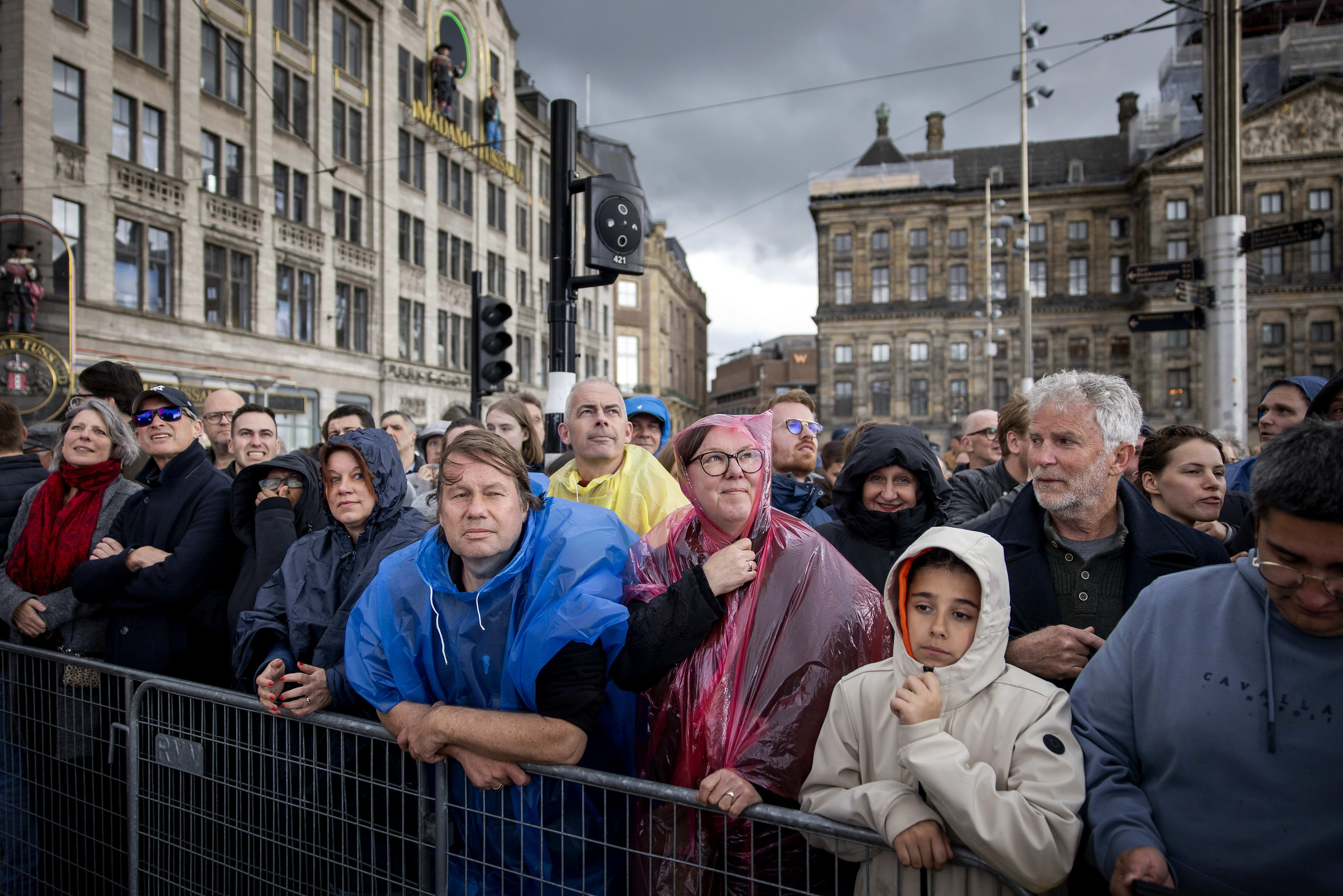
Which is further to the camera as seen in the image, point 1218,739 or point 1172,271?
point 1172,271

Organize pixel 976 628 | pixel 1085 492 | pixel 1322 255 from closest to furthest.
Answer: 1. pixel 976 628
2. pixel 1085 492
3. pixel 1322 255

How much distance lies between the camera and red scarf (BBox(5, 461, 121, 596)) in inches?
148

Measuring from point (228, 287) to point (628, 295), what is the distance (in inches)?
1224

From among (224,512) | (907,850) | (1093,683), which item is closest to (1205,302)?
(1093,683)

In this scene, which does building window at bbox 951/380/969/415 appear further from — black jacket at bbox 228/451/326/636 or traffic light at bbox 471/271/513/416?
black jacket at bbox 228/451/326/636

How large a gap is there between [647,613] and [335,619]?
1313mm

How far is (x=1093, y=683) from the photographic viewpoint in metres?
2.02

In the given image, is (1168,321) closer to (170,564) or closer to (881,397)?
(170,564)

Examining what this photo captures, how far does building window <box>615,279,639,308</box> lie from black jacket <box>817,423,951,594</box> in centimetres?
4700

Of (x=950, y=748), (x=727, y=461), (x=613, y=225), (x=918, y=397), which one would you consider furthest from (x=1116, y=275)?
(x=950, y=748)

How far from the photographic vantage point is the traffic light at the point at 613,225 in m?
5.14

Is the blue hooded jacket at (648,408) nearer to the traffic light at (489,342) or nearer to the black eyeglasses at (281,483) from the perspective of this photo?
the black eyeglasses at (281,483)

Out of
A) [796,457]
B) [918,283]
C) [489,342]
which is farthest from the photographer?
[918,283]

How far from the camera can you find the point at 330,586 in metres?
3.06
